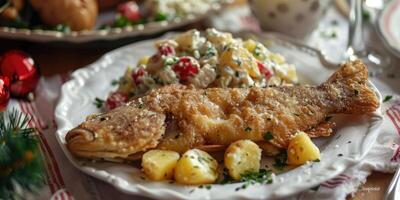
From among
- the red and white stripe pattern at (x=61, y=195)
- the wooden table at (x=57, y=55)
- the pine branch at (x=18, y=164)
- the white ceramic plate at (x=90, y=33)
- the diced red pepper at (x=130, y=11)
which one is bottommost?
the red and white stripe pattern at (x=61, y=195)

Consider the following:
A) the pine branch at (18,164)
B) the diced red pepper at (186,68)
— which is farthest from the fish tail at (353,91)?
the pine branch at (18,164)

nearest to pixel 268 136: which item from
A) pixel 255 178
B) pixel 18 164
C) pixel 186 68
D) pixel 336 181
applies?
pixel 255 178

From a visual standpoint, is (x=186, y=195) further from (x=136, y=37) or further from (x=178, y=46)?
(x=136, y=37)

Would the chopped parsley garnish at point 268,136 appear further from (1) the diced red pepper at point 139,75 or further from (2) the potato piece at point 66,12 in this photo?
(2) the potato piece at point 66,12

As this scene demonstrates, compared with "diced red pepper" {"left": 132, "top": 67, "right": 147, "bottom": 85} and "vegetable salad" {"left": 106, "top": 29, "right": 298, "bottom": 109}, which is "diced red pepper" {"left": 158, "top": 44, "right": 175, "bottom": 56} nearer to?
"vegetable salad" {"left": 106, "top": 29, "right": 298, "bottom": 109}

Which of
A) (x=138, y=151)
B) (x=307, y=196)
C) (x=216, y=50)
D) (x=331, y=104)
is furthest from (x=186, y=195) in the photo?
(x=216, y=50)

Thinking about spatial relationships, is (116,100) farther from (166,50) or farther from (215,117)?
(215,117)
